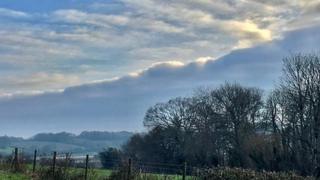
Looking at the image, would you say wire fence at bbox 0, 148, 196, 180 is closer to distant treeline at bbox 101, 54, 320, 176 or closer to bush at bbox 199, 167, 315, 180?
bush at bbox 199, 167, 315, 180

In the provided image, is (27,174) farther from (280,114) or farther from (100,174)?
(280,114)

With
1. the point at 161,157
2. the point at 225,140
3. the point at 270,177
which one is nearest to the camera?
the point at 270,177

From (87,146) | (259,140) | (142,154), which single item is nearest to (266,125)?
(259,140)

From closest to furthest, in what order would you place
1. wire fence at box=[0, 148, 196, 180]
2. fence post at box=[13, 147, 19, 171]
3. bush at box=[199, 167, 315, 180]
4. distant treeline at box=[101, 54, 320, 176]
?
wire fence at box=[0, 148, 196, 180]
bush at box=[199, 167, 315, 180]
fence post at box=[13, 147, 19, 171]
distant treeline at box=[101, 54, 320, 176]

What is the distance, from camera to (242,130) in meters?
61.6

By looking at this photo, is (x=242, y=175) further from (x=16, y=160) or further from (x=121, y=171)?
(x=16, y=160)

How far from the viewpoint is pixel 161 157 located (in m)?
69.1

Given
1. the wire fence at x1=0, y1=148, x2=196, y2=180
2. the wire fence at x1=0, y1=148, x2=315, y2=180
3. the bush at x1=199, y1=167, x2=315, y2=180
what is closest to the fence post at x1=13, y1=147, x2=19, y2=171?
the wire fence at x1=0, y1=148, x2=196, y2=180

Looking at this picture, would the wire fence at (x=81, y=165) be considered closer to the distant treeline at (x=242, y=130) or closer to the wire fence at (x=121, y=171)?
the wire fence at (x=121, y=171)

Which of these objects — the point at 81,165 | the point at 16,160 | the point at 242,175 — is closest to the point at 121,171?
the point at 81,165

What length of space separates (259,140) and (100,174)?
31.4 metres

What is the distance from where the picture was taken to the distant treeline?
169 ft

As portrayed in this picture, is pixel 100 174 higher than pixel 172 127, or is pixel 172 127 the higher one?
pixel 172 127

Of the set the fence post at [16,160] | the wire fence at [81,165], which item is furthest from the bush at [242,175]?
the fence post at [16,160]
